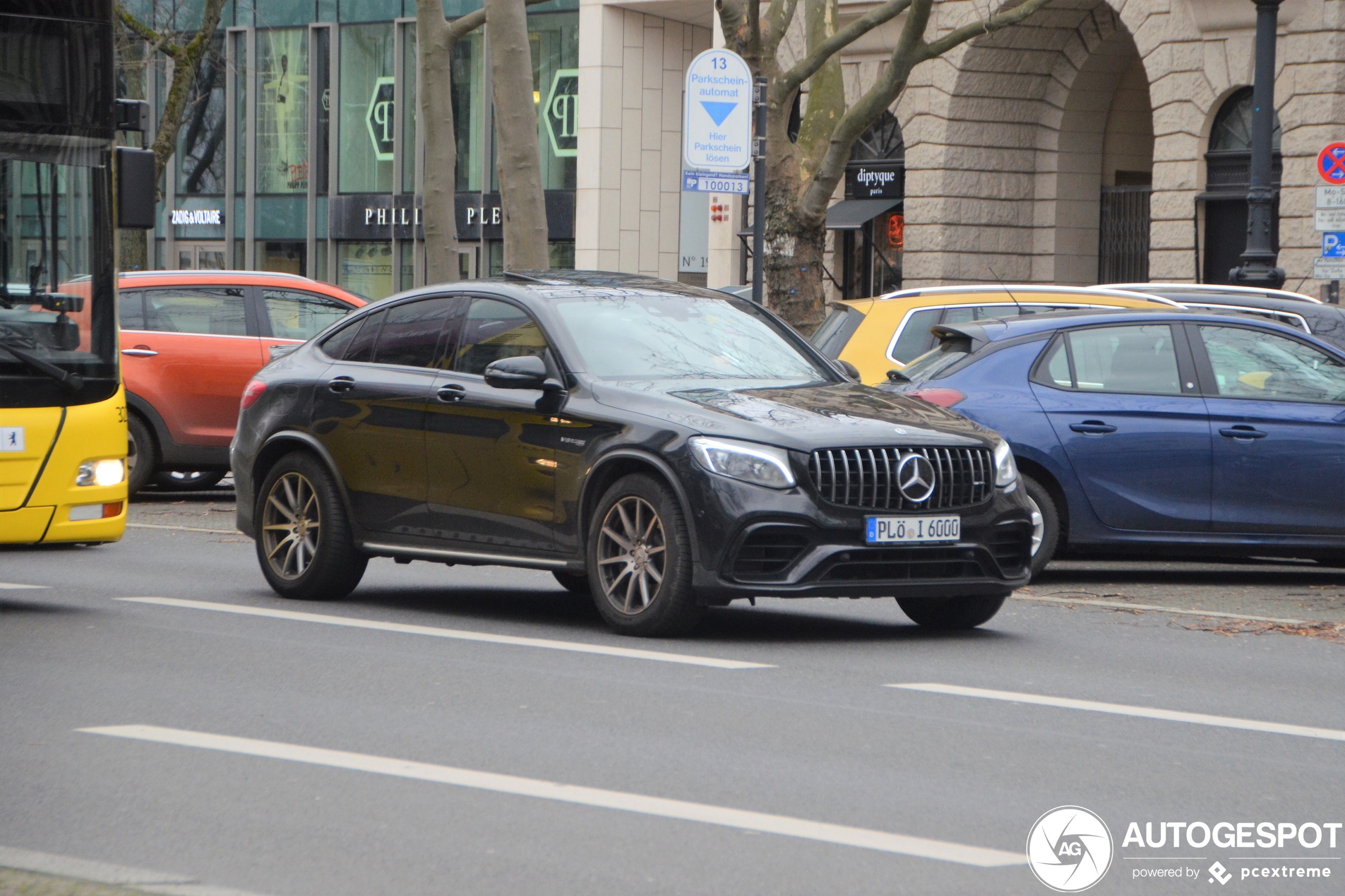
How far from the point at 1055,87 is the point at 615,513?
25682 millimetres

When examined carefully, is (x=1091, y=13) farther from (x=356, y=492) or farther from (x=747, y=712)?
(x=747, y=712)

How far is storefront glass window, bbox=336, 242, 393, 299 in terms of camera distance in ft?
141

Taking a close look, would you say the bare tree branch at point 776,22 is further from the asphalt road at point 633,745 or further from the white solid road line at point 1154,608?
the asphalt road at point 633,745

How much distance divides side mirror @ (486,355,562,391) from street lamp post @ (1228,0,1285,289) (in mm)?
13303

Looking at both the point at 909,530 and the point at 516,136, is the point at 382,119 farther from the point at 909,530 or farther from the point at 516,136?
the point at 909,530

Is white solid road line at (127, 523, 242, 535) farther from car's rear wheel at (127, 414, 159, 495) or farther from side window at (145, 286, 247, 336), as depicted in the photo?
side window at (145, 286, 247, 336)

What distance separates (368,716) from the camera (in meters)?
6.92

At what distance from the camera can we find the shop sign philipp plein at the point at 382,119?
140 feet

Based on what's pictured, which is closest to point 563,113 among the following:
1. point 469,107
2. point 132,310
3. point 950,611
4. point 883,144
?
point 469,107

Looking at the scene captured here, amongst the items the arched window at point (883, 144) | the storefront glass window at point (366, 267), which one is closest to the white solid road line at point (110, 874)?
the arched window at point (883, 144)

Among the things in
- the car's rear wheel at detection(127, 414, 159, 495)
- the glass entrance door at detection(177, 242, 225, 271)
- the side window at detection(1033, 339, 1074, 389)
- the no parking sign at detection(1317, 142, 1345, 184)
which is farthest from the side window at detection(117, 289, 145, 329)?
the glass entrance door at detection(177, 242, 225, 271)

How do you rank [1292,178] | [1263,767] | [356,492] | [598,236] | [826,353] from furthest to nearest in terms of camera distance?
[598,236] < [1292,178] < [826,353] < [356,492] < [1263,767]

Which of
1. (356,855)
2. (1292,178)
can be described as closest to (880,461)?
(356,855)

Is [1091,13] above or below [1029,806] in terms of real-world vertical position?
above
